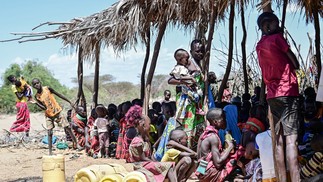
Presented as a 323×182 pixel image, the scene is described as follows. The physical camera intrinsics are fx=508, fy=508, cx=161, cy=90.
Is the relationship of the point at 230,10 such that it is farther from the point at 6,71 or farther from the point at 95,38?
the point at 6,71

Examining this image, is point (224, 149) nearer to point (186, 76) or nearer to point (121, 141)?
point (186, 76)

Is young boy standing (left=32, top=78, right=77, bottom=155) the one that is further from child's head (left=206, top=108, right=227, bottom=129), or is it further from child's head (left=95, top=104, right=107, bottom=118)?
child's head (left=206, top=108, right=227, bottom=129)

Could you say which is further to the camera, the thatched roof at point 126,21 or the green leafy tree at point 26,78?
the green leafy tree at point 26,78

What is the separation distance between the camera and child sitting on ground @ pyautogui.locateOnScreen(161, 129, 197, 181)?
5441 mm

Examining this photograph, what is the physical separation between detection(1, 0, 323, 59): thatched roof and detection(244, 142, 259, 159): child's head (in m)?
2.20

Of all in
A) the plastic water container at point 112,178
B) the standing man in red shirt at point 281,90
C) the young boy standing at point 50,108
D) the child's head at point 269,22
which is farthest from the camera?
the young boy standing at point 50,108

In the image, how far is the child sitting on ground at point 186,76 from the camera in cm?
642

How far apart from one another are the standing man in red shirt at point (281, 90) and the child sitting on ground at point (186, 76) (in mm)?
1920

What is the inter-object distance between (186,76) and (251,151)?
5.37 feet

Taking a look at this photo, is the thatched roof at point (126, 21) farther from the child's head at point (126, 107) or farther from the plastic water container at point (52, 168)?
the plastic water container at point (52, 168)

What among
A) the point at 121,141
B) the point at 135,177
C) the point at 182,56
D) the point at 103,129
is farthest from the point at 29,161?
the point at 135,177

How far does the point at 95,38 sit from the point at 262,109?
3.48 m

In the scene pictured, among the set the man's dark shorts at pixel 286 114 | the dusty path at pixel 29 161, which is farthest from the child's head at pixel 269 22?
the dusty path at pixel 29 161

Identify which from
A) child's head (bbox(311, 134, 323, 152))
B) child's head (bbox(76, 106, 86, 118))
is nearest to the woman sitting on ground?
child's head (bbox(311, 134, 323, 152))
